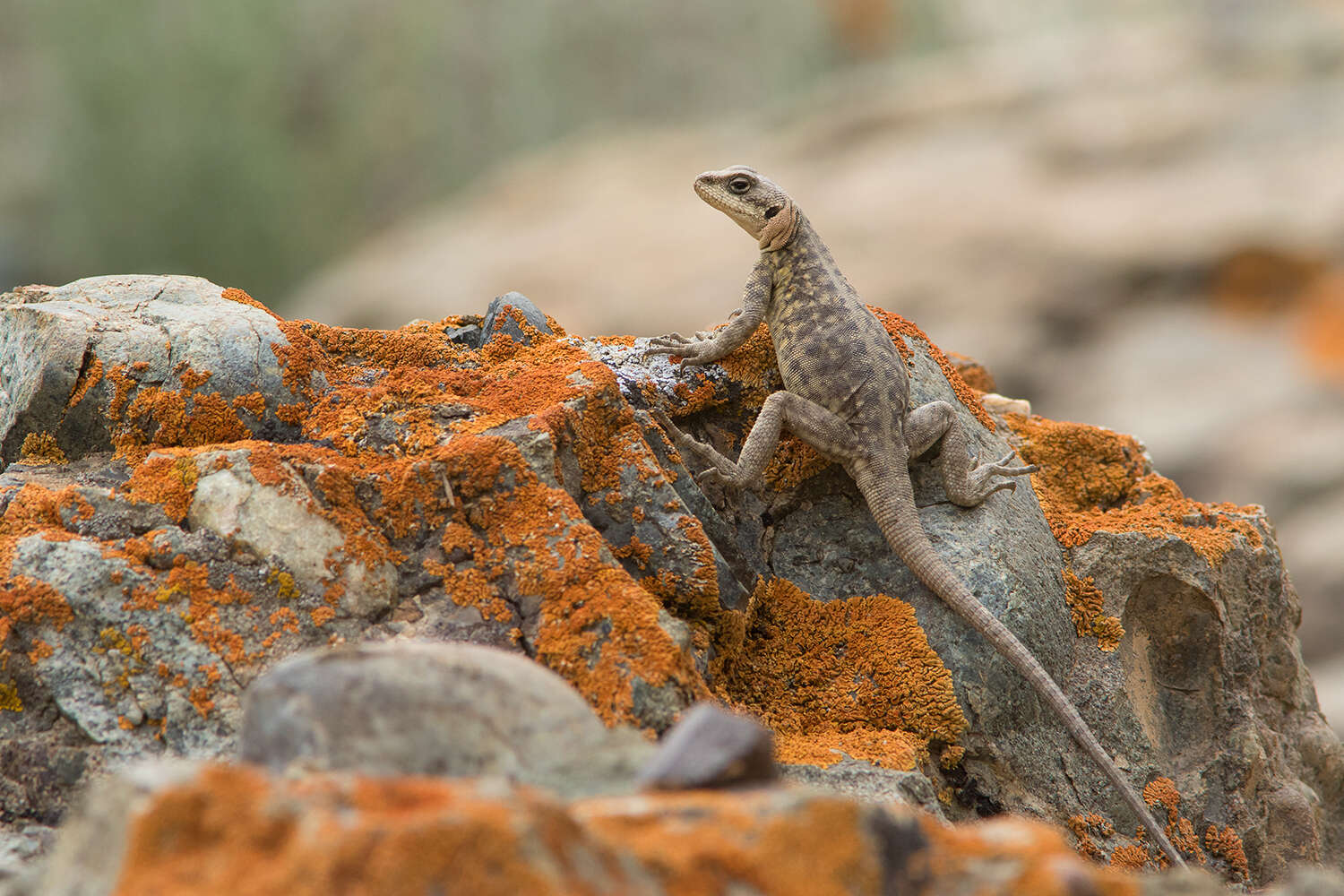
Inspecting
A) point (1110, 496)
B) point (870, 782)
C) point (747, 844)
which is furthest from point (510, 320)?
point (747, 844)

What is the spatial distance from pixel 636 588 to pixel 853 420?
1.63 m

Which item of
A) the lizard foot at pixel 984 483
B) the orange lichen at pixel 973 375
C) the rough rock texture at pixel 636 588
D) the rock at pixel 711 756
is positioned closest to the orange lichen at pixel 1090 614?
the rough rock texture at pixel 636 588

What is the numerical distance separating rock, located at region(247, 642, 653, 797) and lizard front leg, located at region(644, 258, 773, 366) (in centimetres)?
265

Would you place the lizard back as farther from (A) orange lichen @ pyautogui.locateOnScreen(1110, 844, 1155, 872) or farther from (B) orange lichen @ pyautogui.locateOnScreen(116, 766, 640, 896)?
(B) orange lichen @ pyautogui.locateOnScreen(116, 766, 640, 896)

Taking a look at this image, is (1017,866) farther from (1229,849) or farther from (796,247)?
(796,247)

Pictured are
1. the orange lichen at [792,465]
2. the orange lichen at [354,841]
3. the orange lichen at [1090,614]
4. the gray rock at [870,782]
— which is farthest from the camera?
the orange lichen at [792,465]

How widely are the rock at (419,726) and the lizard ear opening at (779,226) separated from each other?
3.52 m

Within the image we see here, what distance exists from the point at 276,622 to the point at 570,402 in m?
1.41

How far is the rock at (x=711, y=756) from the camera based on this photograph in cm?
245

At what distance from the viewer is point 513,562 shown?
395 centimetres

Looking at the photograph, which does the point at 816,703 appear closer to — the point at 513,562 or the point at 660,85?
the point at 513,562

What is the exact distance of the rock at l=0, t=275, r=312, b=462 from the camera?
4.41 meters

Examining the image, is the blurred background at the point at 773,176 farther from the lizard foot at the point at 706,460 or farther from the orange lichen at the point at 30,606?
the orange lichen at the point at 30,606

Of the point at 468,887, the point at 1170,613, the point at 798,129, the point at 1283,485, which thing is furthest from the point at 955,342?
the point at 468,887
